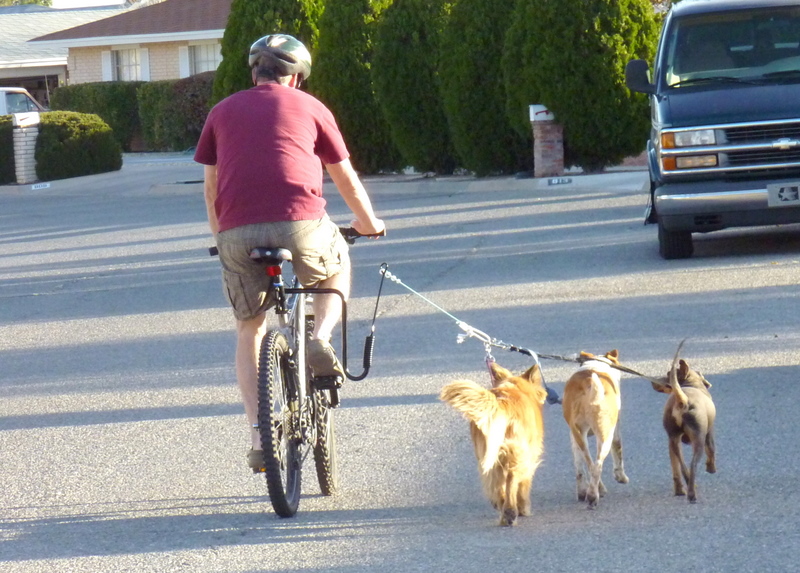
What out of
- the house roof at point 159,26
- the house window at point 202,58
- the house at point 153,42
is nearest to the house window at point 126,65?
the house at point 153,42

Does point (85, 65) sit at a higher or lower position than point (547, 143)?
higher

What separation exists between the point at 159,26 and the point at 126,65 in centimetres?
259

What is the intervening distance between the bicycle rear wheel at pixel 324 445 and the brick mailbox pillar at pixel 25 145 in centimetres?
2315

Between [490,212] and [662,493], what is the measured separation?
1184 centimetres

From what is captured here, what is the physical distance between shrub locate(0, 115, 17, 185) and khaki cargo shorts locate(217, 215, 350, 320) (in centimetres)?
2349

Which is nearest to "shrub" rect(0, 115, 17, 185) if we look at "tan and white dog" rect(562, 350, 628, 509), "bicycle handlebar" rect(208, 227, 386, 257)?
"bicycle handlebar" rect(208, 227, 386, 257)

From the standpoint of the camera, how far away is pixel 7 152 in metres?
27.2

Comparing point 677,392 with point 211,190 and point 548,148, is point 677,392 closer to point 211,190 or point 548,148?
point 211,190

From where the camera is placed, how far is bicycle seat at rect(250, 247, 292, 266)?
4.76 metres

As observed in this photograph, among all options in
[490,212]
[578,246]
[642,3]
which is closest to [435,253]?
[578,246]

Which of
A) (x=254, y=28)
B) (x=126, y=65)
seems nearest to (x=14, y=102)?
(x=126, y=65)

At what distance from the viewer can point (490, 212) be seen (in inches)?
658

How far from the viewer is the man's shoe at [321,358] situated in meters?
4.98

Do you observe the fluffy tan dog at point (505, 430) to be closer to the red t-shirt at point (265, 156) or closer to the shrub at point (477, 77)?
the red t-shirt at point (265, 156)
